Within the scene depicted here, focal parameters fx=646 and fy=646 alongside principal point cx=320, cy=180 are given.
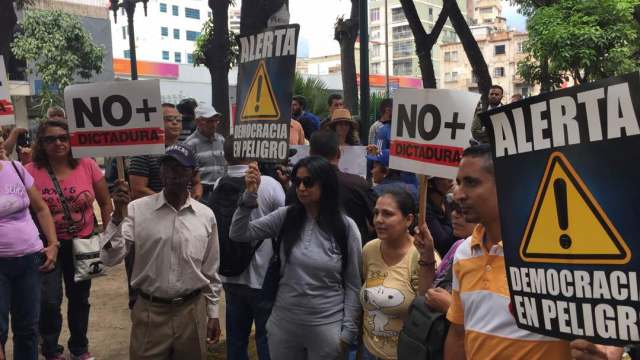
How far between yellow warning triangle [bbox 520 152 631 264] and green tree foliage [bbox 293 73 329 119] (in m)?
12.4

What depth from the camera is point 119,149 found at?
13.0 ft

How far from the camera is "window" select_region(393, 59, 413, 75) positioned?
91312mm

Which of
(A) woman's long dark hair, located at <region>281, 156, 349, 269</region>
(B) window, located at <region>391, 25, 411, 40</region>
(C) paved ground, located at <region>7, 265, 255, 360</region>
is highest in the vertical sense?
(B) window, located at <region>391, 25, 411, 40</region>

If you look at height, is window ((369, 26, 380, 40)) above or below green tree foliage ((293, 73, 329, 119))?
above

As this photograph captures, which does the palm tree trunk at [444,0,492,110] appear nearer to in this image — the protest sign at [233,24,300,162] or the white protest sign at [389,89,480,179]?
the protest sign at [233,24,300,162]

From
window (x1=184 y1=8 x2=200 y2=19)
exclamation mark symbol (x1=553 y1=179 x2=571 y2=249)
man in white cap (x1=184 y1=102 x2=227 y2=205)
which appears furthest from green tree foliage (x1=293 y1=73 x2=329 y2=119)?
window (x1=184 y1=8 x2=200 y2=19)

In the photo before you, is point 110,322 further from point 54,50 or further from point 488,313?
point 54,50

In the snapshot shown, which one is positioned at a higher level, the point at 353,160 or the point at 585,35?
the point at 585,35

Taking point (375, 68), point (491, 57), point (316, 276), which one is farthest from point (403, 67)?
point (316, 276)

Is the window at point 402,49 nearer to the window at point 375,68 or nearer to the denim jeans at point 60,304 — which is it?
the window at point 375,68

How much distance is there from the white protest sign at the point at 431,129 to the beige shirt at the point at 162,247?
1190mm

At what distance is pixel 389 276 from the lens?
348 centimetres

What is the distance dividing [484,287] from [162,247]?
187 cm

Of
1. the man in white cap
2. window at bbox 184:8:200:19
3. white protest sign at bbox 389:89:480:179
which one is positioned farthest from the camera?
window at bbox 184:8:200:19
